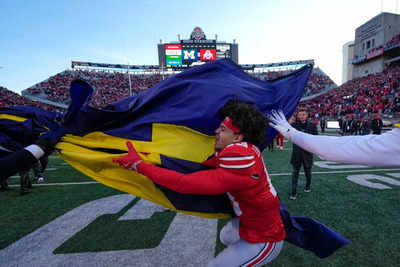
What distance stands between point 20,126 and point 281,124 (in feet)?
8.26

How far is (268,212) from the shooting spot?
156cm

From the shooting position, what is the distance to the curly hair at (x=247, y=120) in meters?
1.51

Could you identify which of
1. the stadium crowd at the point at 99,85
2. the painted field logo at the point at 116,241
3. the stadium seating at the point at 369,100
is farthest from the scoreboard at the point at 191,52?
the painted field logo at the point at 116,241

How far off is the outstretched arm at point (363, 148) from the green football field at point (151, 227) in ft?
6.17

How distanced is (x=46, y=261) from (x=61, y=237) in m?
0.58

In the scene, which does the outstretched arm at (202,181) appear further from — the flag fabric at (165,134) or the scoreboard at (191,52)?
the scoreboard at (191,52)

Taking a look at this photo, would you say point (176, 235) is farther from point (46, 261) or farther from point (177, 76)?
point (177, 76)

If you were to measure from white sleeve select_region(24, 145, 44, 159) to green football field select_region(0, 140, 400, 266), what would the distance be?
1.71 metres

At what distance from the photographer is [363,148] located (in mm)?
1237

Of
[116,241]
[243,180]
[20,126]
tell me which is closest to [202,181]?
[243,180]

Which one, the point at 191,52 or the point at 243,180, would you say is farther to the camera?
the point at 191,52

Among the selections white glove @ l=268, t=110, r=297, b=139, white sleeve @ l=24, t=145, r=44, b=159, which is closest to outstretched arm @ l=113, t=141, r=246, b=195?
white glove @ l=268, t=110, r=297, b=139

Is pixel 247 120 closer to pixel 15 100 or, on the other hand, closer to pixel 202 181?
pixel 202 181

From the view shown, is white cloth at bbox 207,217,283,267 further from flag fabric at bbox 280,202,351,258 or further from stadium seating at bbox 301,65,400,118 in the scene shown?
stadium seating at bbox 301,65,400,118
